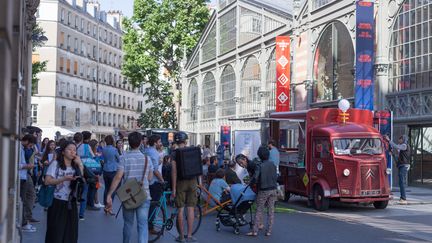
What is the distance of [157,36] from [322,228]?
42939mm

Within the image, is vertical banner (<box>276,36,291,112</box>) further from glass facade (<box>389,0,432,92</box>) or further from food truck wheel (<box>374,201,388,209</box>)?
food truck wheel (<box>374,201,388,209</box>)

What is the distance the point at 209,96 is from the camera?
1875 inches

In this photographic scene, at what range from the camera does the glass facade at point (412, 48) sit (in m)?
21.9

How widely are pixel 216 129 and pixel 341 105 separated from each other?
94.0 feet

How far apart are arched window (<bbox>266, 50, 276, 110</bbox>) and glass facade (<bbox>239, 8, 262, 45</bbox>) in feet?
9.66

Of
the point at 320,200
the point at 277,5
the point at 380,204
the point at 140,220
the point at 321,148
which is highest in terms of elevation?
the point at 277,5

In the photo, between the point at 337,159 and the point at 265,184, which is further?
the point at 337,159

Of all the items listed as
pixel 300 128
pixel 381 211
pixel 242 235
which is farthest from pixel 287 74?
pixel 242 235

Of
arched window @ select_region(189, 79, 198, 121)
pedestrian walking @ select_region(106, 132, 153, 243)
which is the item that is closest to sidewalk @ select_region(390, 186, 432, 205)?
pedestrian walking @ select_region(106, 132, 153, 243)

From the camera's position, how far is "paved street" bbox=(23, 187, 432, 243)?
10812 millimetres

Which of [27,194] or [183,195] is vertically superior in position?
[183,195]

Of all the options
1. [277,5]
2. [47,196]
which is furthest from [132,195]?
[277,5]

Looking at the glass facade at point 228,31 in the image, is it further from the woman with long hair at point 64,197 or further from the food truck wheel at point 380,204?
the woman with long hair at point 64,197

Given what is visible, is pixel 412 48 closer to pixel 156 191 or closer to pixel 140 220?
pixel 156 191
